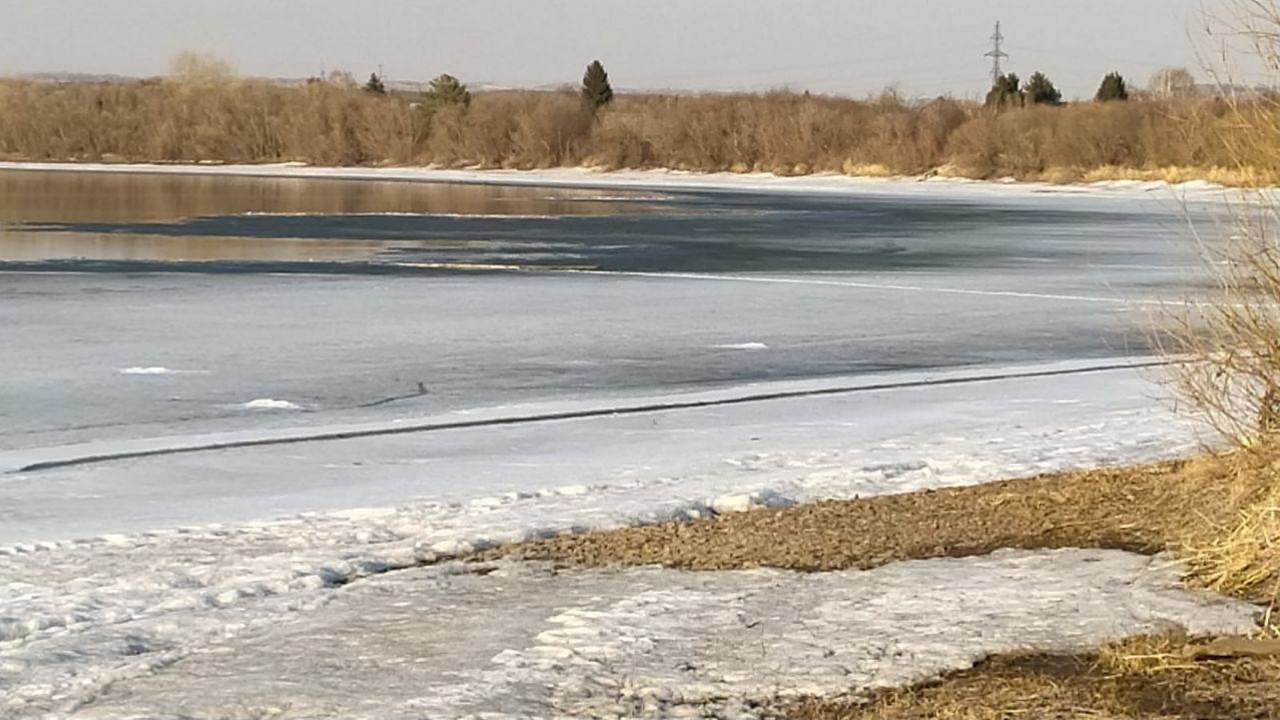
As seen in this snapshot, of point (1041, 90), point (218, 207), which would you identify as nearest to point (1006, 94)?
point (1041, 90)

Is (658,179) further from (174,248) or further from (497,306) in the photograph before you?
(497,306)

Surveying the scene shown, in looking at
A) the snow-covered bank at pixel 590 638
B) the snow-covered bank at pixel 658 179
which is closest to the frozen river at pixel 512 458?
the snow-covered bank at pixel 590 638

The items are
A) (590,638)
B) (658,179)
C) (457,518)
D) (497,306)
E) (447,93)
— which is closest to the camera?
(590,638)

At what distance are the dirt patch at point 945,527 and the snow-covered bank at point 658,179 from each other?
36674 mm

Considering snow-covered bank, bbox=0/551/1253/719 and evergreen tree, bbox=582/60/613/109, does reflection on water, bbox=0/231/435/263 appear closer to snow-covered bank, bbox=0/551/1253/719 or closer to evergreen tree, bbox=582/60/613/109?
snow-covered bank, bbox=0/551/1253/719

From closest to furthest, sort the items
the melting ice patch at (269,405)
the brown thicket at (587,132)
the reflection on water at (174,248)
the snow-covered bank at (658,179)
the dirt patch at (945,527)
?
the dirt patch at (945,527) → the melting ice patch at (269,405) → the reflection on water at (174,248) → the snow-covered bank at (658,179) → the brown thicket at (587,132)

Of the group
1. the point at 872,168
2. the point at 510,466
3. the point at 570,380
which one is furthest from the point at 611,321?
the point at 872,168

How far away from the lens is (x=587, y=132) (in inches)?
2987

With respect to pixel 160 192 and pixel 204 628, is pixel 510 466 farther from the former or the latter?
pixel 160 192

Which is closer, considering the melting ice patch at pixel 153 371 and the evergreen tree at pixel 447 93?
the melting ice patch at pixel 153 371

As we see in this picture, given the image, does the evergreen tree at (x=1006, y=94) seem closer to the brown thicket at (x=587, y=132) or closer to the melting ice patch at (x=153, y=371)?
the brown thicket at (x=587, y=132)

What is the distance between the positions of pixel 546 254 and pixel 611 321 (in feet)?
31.5

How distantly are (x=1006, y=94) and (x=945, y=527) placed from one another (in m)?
73.6

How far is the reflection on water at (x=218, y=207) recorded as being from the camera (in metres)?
27.0
